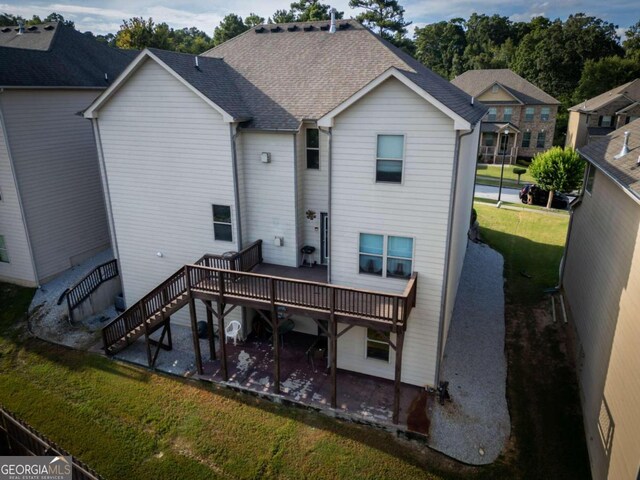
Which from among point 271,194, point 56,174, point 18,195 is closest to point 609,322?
point 271,194

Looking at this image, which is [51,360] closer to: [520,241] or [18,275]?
[18,275]

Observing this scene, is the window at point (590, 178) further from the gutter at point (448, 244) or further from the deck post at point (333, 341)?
the deck post at point (333, 341)

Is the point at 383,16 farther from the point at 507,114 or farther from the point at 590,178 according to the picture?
the point at 590,178

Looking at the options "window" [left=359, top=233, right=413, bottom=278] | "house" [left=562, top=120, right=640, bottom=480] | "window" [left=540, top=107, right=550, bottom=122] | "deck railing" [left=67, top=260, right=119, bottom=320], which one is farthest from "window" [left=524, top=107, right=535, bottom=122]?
"deck railing" [left=67, top=260, right=119, bottom=320]

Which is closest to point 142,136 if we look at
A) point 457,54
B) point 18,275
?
point 18,275

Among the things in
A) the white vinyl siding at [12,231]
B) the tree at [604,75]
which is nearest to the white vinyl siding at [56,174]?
the white vinyl siding at [12,231]
